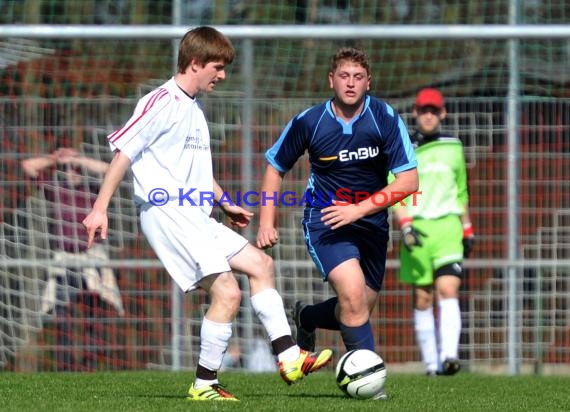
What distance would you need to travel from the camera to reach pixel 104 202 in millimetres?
6781

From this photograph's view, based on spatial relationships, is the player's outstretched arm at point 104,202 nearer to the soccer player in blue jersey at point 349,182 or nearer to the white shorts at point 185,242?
the white shorts at point 185,242

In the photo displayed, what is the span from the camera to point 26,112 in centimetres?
1078

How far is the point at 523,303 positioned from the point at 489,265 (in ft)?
1.36

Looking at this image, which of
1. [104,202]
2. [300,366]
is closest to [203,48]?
[104,202]

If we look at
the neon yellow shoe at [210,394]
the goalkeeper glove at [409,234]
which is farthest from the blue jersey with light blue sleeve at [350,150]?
the goalkeeper glove at [409,234]

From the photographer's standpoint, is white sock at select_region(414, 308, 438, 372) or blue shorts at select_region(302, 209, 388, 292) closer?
blue shorts at select_region(302, 209, 388, 292)

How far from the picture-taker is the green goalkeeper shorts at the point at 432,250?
10.1 metres

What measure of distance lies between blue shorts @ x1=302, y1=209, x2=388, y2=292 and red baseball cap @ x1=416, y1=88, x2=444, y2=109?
2.61 metres

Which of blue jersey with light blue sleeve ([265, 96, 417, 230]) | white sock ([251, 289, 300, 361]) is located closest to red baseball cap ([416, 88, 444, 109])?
blue jersey with light blue sleeve ([265, 96, 417, 230])

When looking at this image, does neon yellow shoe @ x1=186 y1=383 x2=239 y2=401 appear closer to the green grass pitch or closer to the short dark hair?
the green grass pitch

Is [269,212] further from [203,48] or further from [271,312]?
[203,48]

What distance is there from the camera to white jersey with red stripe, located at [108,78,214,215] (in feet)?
23.0

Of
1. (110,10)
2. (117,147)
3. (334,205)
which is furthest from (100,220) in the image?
(110,10)

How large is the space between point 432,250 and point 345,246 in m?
2.84
